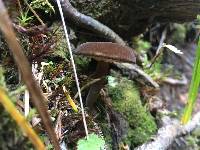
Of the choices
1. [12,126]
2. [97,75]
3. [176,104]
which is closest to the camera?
[12,126]

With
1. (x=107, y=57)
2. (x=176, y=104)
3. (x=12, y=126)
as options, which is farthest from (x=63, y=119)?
(x=176, y=104)

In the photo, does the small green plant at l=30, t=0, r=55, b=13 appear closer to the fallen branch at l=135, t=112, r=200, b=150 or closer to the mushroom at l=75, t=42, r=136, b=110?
the mushroom at l=75, t=42, r=136, b=110

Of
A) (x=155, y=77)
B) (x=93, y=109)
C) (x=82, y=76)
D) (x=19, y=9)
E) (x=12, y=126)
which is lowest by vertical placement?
(x=155, y=77)

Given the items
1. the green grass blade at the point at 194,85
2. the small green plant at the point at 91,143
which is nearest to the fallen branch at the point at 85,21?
the green grass blade at the point at 194,85

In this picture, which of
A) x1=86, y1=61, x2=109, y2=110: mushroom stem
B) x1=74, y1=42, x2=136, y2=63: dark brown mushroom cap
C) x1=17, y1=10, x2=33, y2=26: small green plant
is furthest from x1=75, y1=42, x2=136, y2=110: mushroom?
x1=17, y1=10, x2=33, y2=26: small green plant

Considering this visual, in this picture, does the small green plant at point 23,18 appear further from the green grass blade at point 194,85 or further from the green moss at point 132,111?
the green grass blade at point 194,85

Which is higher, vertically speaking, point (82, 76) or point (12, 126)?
point (12, 126)

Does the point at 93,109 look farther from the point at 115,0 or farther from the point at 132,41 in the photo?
the point at 132,41
